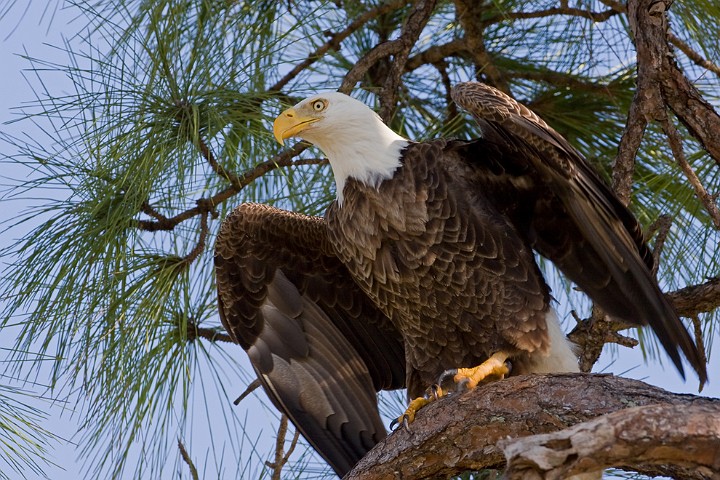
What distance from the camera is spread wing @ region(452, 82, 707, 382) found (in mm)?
2723

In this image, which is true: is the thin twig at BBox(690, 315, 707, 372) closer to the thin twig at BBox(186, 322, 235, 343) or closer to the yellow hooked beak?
the yellow hooked beak

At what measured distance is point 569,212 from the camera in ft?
9.64

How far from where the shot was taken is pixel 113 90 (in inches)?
112

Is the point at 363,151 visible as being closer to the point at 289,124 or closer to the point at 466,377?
the point at 289,124

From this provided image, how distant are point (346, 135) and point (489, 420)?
42.1 inches

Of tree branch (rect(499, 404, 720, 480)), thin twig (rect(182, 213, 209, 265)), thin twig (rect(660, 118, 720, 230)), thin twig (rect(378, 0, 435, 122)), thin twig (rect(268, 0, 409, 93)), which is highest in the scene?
thin twig (rect(268, 0, 409, 93))

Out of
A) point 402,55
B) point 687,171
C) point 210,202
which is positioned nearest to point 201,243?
point 210,202

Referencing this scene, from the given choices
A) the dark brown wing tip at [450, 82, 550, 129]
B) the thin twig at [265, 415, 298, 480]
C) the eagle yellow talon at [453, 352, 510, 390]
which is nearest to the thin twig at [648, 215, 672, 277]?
the dark brown wing tip at [450, 82, 550, 129]

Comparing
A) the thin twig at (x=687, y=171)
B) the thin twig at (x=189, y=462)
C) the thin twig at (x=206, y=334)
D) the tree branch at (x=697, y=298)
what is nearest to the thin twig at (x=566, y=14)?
the thin twig at (x=687, y=171)

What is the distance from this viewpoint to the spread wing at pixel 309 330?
Result: 3430mm

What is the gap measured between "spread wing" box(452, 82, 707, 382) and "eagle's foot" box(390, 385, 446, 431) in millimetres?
523

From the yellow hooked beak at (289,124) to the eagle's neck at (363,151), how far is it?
9 centimetres

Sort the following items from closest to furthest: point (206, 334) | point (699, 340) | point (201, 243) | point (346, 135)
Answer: point (699, 340) → point (201, 243) → point (346, 135) → point (206, 334)

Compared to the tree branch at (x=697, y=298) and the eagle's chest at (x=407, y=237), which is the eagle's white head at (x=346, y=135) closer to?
the eagle's chest at (x=407, y=237)
